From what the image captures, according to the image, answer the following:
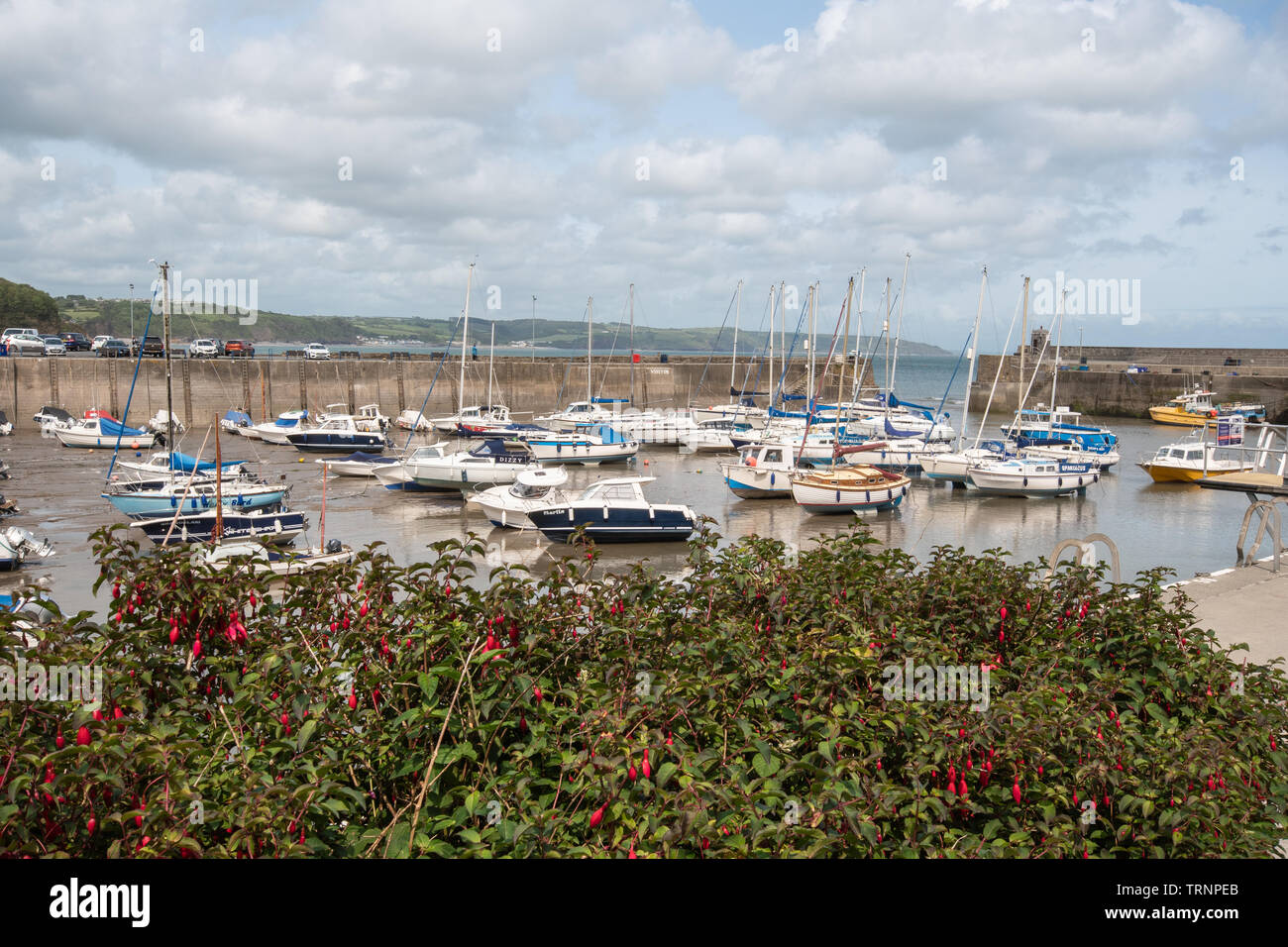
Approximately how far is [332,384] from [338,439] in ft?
47.9

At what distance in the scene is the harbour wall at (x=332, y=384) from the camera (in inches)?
2025

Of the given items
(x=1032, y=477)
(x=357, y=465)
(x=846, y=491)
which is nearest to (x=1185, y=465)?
(x=1032, y=477)

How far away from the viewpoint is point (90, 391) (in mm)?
51969

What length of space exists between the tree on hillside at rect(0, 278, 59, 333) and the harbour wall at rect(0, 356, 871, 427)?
151ft

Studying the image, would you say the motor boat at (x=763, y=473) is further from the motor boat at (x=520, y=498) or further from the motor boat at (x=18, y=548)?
the motor boat at (x=18, y=548)

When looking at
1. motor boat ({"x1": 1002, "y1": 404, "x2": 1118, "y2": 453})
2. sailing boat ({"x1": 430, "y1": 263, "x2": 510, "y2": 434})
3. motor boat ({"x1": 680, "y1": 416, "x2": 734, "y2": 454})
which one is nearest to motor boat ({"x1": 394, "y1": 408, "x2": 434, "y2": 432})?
sailing boat ({"x1": 430, "y1": 263, "x2": 510, "y2": 434})

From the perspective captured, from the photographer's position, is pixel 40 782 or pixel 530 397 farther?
pixel 530 397

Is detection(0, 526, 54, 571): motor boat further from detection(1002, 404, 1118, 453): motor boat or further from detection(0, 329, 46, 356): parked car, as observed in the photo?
detection(0, 329, 46, 356): parked car

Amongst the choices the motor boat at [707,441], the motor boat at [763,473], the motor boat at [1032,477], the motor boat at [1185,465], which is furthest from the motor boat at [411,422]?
the motor boat at [1185,465]

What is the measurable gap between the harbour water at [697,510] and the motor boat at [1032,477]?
0.49m

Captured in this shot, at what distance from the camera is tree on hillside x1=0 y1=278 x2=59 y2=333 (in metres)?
89.1
